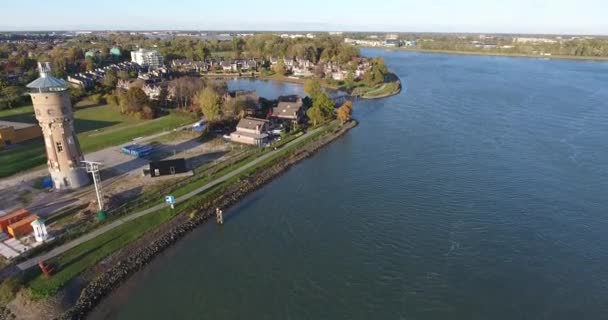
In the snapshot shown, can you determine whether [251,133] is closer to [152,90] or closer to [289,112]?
[289,112]

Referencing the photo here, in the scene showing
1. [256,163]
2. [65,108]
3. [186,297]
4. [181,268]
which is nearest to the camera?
[186,297]

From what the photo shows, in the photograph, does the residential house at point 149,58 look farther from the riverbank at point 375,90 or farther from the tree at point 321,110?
the tree at point 321,110

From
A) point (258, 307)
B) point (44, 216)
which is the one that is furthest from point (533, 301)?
point (44, 216)

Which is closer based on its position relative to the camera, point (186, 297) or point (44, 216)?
point (186, 297)

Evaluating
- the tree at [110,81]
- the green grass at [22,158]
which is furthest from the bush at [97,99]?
the green grass at [22,158]

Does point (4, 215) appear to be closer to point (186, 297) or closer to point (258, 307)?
point (186, 297)

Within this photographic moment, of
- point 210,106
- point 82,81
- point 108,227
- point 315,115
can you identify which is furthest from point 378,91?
point 108,227

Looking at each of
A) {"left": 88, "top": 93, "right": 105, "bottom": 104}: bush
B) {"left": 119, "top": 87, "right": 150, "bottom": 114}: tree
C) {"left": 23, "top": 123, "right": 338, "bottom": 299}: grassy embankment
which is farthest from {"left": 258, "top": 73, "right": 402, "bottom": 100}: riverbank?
{"left": 23, "top": 123, "right": 338, "bottom": 299}: grassy embankment
